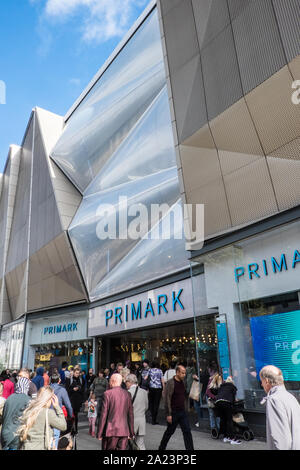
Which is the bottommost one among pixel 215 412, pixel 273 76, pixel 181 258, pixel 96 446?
pixel 96 446

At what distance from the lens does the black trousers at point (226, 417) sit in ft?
25.2

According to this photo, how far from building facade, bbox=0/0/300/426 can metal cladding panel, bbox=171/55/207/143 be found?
5 centimetres

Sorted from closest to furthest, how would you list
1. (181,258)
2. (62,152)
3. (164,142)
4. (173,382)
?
Result: (173,382) → (181,258) → (164,142) → (62,152)

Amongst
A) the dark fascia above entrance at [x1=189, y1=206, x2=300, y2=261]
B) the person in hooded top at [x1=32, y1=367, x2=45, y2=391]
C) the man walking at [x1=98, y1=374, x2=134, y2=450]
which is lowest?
the man walking at [x1=98, y1=374, x2=134, y2=450]

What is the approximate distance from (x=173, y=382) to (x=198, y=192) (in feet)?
19.2

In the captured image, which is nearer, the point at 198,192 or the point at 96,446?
the point at 96,446

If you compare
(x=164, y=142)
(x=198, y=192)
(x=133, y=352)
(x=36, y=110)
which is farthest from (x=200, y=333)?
(x=36, y=110)

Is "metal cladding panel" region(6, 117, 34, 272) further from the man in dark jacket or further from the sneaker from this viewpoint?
the man in dark jacket

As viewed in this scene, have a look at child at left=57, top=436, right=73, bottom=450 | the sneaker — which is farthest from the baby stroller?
child at left=57, top=436, right=73, bottom=450

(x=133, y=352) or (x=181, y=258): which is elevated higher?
(x=181, y=258)

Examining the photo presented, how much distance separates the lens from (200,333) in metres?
11.0

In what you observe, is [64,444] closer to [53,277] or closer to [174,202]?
[174,202]

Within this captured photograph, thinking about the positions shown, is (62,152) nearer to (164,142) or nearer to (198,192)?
(164,142)

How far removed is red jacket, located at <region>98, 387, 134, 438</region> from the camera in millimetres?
4820
